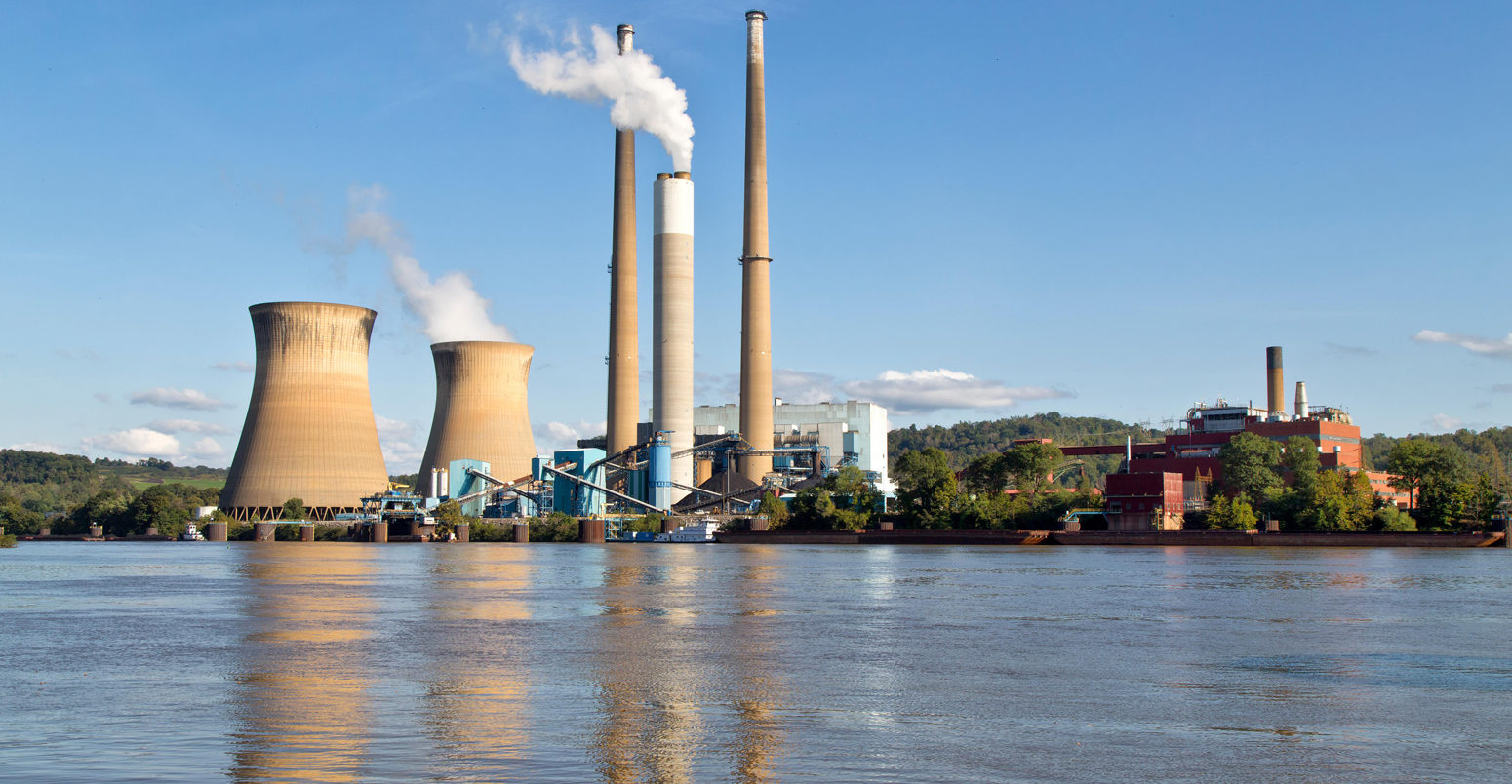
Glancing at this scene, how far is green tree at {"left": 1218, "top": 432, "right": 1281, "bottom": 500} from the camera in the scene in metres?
85.1

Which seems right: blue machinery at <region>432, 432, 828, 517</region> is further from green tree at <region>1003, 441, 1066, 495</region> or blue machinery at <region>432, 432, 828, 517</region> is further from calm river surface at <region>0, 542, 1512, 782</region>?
calm river surface at <region>0, 542, 1512, 782</region>

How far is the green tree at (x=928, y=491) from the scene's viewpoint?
87938mm

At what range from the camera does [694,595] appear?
108ft

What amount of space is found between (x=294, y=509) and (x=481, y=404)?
46.9ft

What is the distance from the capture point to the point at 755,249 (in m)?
92.6

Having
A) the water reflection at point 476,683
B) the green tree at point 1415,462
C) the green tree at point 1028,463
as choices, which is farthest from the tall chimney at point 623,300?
the water reflection at point 476,683

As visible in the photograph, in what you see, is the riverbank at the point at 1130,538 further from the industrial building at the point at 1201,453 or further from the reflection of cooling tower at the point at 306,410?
the reflection of cooling tower at the point at 306,410

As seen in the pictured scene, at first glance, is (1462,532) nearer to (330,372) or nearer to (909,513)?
(909,513)

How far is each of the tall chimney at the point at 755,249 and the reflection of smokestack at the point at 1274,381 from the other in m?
42.0

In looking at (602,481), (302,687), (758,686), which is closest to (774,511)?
(602,481)

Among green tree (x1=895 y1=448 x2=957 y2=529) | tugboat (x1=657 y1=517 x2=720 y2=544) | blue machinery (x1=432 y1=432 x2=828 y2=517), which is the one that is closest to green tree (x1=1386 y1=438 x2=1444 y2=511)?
green tree (x1=895 y1=448 x2=957 y2=529)

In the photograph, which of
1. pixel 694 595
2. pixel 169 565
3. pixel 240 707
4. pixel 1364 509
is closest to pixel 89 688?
pixel 240 707

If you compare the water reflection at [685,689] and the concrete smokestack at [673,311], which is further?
the concrete smokestack at [673,311]

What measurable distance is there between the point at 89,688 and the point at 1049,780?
11093 mm
